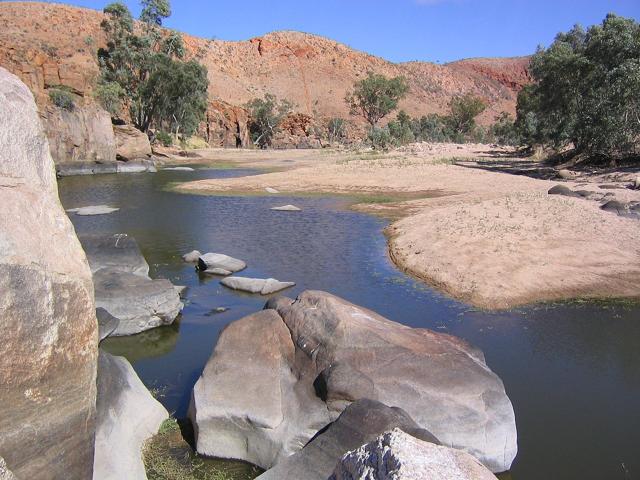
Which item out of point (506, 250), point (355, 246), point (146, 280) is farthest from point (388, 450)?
point (355, 246)

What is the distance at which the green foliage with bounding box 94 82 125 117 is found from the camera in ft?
187

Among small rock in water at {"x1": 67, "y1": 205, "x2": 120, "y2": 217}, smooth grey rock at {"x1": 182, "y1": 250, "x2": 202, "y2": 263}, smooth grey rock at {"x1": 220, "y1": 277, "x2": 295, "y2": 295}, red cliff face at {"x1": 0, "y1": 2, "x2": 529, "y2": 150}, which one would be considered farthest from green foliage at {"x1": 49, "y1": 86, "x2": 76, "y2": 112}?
smooth grey rock at {"x1": 220, "y1": 277, "x2": 295, "y2": 295}

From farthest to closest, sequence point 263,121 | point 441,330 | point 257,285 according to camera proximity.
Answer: point 263,121 → point 257,285 → point 441,330

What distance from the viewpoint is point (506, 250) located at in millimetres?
14672

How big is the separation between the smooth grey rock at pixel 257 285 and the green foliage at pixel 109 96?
162ft

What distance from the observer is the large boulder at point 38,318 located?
4.07 metres

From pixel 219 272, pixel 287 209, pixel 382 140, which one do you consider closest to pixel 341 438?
pixel 219 272

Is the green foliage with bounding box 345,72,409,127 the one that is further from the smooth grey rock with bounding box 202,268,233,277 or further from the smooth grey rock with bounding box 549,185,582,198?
the smooth grey rock with bounding box 202,268,233,277

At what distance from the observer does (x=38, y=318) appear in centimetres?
417

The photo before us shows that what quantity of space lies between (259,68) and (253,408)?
125 meters

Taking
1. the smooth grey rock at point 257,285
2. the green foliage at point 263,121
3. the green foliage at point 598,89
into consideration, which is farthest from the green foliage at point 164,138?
the smooth grey rock at point 257,285

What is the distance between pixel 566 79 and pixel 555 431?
103 ft

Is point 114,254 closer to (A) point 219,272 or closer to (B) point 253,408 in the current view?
(A) point 219,272

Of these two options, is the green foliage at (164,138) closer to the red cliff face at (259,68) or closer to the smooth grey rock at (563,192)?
the red cliff face at (259,68)
